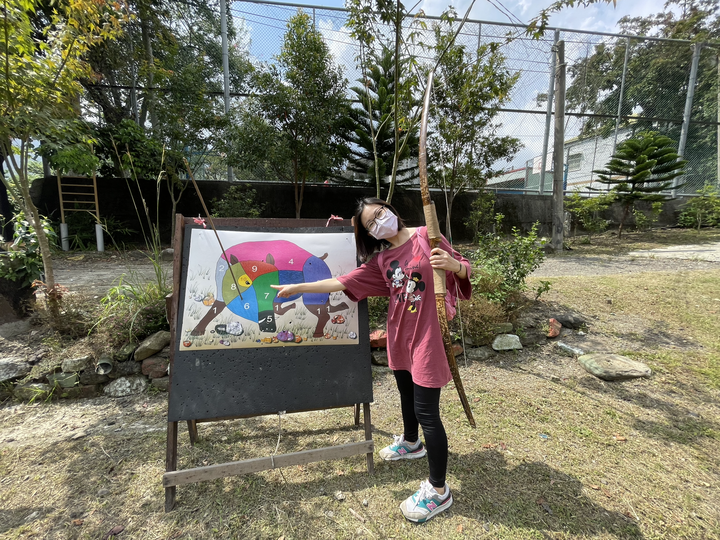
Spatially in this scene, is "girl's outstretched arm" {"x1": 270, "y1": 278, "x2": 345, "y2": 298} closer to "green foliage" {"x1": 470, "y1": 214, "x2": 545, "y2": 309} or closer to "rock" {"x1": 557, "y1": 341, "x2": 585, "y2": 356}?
"green foliage" {"x1": 470, "y1": 214, "x2": 545, "y2": 309}

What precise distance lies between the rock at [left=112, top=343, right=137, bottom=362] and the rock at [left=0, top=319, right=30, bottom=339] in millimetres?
878

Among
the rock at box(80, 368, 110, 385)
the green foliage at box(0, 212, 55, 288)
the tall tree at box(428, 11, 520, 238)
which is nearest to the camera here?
the rock at box(80, 368, 110, 385)

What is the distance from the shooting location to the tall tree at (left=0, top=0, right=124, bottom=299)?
2498mm

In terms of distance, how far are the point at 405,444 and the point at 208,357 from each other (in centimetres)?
125

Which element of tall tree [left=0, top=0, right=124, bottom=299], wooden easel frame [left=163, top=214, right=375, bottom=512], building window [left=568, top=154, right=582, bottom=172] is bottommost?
wooden easel frame [left=163, top=214, right=375, bottom=512]

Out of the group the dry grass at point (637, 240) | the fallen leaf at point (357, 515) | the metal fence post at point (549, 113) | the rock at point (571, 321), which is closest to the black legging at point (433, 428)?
the fallen leaf at point (357, 515)

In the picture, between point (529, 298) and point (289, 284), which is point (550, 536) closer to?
point (289, 284)

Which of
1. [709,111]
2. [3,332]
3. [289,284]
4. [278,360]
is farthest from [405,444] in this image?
[709,111]

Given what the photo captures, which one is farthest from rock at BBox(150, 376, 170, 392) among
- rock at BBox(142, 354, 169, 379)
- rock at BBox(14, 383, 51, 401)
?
rock at BBox(14, 383, 51, 401)

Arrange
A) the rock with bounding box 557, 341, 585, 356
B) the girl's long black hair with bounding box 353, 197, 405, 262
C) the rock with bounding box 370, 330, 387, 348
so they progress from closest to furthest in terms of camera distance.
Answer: the girl's long black hair with bounding box 353, 197, 405, 262
the rock with bounding box 370, 330, 387, 348
the rock with bounding box 557, 341, 585, 356

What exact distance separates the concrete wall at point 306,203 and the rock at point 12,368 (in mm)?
4359

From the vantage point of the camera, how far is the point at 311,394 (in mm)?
1815

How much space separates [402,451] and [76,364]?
8.71 feet

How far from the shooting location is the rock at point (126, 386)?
109 inches
